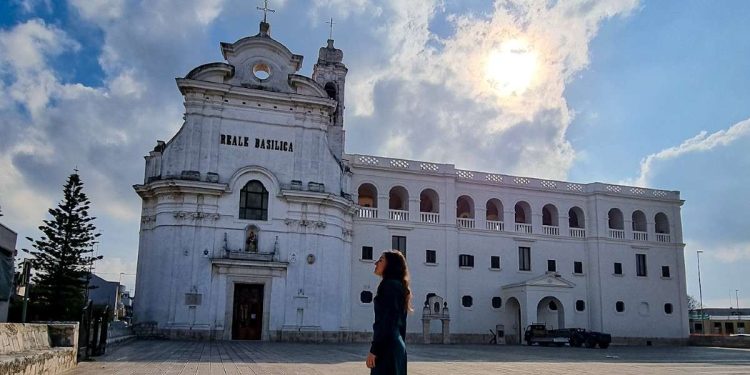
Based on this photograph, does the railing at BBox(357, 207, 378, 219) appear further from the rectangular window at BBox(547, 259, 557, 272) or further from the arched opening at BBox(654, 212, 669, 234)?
the arched opening at BBox(654, 212, 669, 234)

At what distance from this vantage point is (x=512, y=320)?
1709 inches

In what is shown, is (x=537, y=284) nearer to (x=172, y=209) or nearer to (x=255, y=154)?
(x=255, y=154)

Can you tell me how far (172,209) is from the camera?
3547 centimetres

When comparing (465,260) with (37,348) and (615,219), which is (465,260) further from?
(37,348)

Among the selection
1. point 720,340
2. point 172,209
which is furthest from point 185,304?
point 720,340

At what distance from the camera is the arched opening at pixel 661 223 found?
162 ft

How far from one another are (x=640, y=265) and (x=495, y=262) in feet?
38.2

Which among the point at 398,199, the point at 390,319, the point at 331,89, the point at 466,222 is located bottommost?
the point at 390,319

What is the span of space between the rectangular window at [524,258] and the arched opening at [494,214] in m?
2.13

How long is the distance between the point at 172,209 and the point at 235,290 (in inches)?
220

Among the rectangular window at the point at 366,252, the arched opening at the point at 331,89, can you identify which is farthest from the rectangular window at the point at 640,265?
the arched opening at the point at 331,89

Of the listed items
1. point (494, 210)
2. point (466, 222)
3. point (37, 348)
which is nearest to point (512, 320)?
point (466, 222)

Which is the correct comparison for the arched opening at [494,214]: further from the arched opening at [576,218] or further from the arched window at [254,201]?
the arched window at [254,201]

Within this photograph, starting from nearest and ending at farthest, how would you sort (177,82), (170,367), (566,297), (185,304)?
(170,367) < (185,304) < (177,82) < (566,297)
